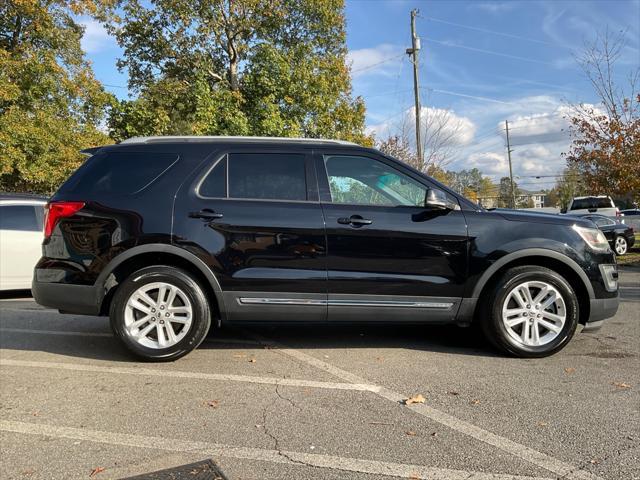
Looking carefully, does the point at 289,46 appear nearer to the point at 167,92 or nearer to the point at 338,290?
the point at 167,92

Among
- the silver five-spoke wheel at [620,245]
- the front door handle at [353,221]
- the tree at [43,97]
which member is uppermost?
the tree at [43,97]

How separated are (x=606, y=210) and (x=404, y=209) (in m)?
18.6

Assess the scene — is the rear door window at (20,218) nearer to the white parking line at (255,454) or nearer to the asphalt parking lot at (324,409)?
the asphalt parking lot at (324,409)

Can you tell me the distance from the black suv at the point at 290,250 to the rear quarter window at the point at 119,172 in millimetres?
12

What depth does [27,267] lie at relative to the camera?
25.7ft

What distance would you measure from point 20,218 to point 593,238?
797cm

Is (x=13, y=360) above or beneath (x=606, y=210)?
beneath

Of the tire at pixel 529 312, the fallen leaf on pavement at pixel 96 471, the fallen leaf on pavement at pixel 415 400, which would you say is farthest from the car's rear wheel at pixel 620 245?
the fallen leaf on pavement at pixel 96 471

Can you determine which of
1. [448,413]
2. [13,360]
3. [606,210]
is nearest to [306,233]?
[448,413]

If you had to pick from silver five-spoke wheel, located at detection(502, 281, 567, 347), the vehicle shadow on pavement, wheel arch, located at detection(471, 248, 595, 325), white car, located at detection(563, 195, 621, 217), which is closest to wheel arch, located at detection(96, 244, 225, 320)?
the vehicle shadow on pavement

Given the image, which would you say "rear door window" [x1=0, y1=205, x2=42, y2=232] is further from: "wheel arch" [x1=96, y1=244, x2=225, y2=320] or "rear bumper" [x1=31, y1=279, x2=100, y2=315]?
"wheel arch" [x1=96, y1=244, x2=225, y2=320]

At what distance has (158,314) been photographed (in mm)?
4363

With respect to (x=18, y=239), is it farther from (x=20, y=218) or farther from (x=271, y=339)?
(x=271, y=339)

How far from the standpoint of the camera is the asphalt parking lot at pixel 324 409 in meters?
2.72
